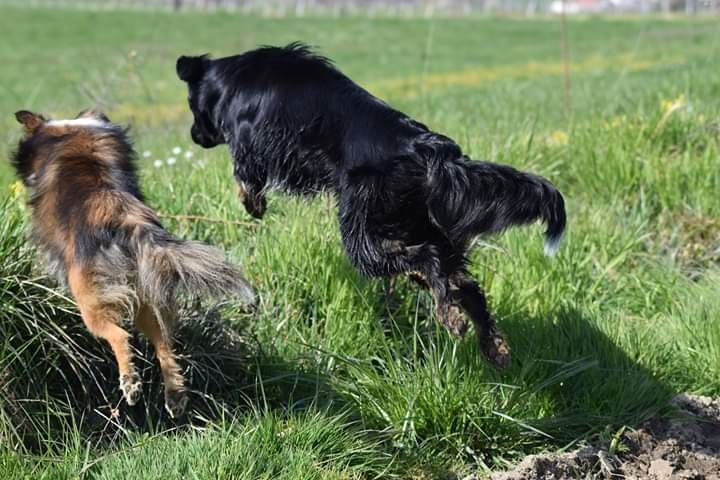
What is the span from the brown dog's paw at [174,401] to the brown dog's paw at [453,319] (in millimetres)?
1258

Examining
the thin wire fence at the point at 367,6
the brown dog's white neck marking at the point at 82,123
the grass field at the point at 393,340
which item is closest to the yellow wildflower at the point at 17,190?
the grass field at the point at 393,340

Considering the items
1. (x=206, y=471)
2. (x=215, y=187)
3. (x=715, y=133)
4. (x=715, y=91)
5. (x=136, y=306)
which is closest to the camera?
(x=206, y=471)

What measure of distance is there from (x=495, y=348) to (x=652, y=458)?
0.94 m

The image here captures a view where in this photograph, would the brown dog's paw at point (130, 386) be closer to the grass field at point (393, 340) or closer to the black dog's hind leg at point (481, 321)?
the grass field at point (393, 340)

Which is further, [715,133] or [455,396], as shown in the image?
[715,133]

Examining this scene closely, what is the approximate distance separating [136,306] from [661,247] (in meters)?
4.00

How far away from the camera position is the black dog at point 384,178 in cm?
477

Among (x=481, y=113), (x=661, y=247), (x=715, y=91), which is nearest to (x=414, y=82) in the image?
(x=481, y=113)

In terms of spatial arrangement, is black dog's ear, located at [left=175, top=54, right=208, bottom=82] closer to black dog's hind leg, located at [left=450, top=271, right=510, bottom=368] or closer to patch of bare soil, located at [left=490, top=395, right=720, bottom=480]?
black dog's hind leg, located at [left=450, top=271, right=510, bottom=368]

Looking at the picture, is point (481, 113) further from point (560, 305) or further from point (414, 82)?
point (414, 82)

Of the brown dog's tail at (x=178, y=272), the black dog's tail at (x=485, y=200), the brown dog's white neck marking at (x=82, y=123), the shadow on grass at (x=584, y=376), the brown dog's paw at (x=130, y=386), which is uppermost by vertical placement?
the brown dog's white neck marking at (x=82, y=123)

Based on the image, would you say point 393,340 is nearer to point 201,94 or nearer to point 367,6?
point 201,94

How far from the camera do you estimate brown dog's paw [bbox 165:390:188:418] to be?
4.39 meters

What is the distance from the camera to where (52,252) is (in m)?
4.50
